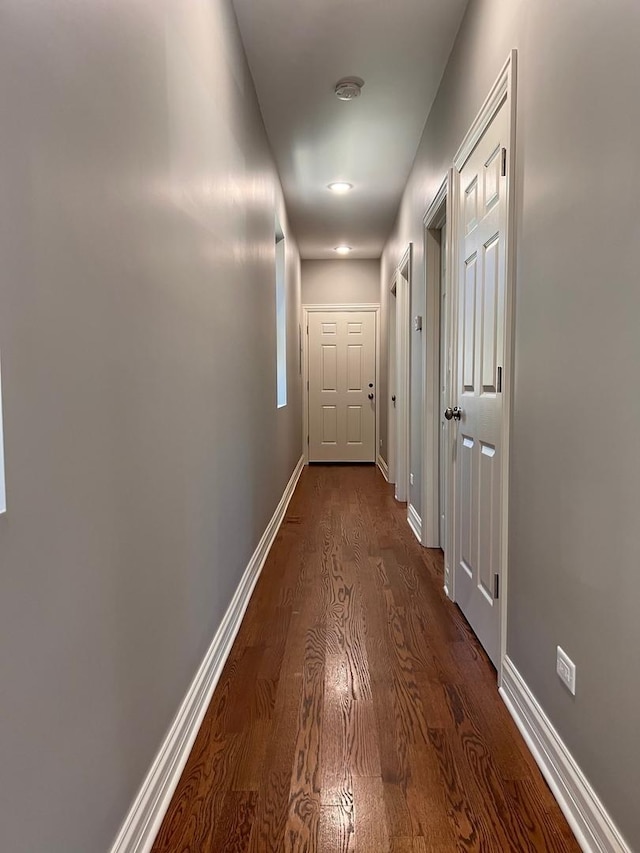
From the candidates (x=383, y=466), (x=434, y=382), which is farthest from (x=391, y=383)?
(x=434, y=382)

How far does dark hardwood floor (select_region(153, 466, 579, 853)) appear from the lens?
3.93ft

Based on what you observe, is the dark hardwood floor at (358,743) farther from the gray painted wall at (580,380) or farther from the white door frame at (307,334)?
the white door frame at (307,334)

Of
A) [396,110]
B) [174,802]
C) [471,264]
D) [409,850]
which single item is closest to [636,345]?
[409,850]

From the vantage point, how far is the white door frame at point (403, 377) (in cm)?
404

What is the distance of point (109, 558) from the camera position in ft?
3.29

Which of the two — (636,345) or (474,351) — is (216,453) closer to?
(474,351)

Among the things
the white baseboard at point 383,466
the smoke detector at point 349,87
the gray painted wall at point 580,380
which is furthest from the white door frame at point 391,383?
the gray painted wall at point 580,380

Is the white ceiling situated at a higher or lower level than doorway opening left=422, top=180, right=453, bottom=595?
higher

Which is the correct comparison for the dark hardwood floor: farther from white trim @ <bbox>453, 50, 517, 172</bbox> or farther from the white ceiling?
the white ceiling

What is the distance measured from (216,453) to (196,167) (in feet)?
3.08

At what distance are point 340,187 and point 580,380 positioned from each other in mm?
3631

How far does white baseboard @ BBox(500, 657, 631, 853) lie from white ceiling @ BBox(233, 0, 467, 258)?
8.62ft

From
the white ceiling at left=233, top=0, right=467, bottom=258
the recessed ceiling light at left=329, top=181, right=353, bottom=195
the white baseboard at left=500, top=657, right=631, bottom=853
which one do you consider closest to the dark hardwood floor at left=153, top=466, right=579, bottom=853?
the white baseboard at left=500, top=657, right=631, bottom=853

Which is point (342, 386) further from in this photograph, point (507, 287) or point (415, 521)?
point (507, 287)
